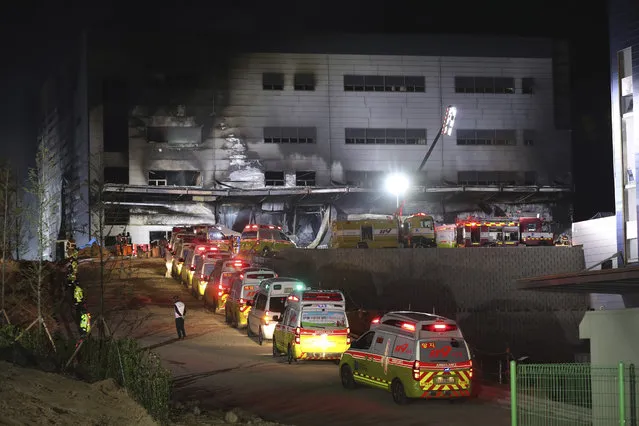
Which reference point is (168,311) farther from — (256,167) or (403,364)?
(256,167)

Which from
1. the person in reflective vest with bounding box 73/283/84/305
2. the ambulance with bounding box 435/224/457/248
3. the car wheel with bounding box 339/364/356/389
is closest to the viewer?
the car wheel with bounding box 339/364/356/389

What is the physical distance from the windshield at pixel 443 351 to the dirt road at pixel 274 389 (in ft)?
3.56

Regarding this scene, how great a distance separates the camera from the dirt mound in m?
12.9

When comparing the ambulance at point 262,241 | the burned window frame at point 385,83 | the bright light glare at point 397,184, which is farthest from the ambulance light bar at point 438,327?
the burned window frame at point 385,83

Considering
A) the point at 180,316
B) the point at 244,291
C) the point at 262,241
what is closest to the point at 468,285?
the point at 262,241

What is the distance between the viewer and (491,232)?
51.8 m

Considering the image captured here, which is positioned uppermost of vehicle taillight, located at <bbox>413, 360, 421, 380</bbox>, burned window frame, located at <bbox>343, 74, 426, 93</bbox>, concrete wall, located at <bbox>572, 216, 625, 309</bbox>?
burned window frame, located at <bbox>343, 74, 426, 93</bbox>

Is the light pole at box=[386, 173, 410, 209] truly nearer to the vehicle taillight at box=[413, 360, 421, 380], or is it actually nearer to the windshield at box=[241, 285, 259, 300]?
the windshield at box=[241, 285, 259, 300]

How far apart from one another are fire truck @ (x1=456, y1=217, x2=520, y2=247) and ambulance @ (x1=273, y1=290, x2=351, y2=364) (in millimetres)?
26529

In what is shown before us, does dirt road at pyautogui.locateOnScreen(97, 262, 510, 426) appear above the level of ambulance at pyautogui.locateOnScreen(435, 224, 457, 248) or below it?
below

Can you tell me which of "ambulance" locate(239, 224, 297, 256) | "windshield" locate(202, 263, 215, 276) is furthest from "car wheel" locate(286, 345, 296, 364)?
"ambulance" locate(239, 224, 297, 256)

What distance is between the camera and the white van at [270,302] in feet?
98.7

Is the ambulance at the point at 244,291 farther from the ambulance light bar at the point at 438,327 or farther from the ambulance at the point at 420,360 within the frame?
the ambulance light bar at the point at 438,327

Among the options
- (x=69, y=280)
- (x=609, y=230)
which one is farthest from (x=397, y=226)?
(x=69, y=280)
